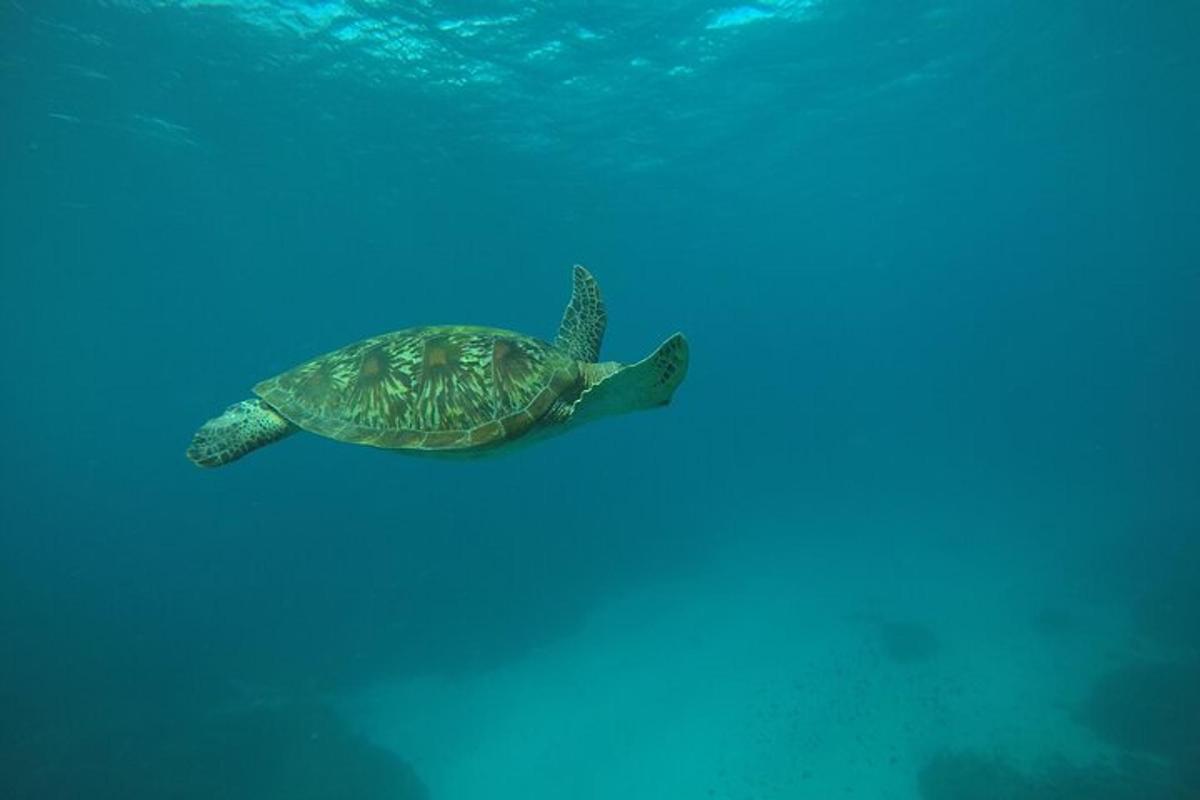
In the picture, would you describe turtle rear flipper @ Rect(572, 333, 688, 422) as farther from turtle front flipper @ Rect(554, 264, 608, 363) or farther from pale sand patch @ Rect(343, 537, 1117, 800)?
pale sand patch @ Rect(343, 537, 1117, 800)

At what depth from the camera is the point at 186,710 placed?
1392 centimetres

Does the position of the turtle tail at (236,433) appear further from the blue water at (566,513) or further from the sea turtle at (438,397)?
the blue water at (566,513)

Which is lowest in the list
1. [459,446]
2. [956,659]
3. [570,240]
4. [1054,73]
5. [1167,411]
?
[1167,411]

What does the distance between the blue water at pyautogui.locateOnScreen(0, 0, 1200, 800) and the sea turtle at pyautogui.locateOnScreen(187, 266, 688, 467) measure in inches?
370

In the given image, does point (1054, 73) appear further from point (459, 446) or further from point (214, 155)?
point (214, 155)

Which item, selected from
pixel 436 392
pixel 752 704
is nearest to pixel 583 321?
pixel 436 392

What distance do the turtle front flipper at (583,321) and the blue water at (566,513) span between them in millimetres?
10379

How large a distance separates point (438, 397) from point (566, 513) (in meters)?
27.7

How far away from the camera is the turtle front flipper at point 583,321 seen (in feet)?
21.5

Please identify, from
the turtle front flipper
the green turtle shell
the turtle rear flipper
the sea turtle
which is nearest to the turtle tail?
the sea turtle

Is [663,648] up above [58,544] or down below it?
above

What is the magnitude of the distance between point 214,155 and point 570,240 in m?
24.5

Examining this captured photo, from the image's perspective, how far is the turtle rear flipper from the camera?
412 centimetres

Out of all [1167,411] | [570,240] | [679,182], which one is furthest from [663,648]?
[1167,411]
